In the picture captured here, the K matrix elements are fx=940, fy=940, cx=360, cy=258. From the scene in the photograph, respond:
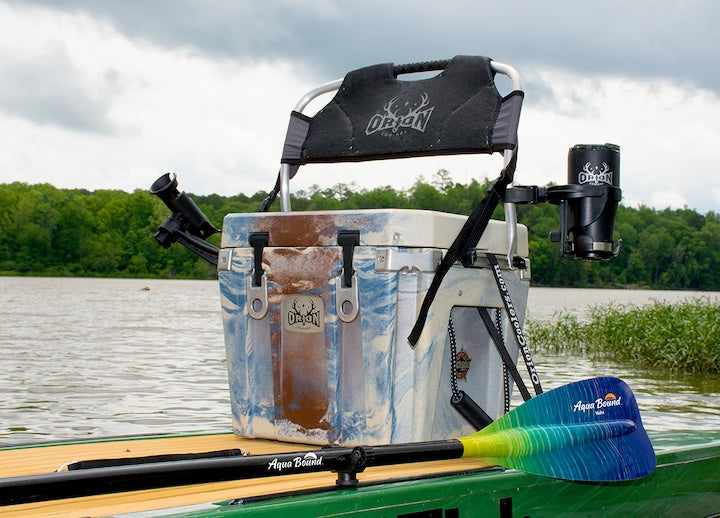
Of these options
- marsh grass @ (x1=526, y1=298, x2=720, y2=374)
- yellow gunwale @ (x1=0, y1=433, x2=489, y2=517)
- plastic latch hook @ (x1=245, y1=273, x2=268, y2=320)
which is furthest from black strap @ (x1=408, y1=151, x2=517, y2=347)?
marsh grass @ (x1=526, y1=298, x2=720, y2=374)

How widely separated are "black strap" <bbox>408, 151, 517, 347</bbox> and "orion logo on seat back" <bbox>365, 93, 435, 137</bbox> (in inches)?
24.1

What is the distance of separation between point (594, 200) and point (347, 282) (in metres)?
1.15

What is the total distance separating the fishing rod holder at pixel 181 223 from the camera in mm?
4606

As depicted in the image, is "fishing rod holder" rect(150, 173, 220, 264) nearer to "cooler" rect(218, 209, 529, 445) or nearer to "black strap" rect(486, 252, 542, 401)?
"cooler" rect(218, 209, 529, 445)

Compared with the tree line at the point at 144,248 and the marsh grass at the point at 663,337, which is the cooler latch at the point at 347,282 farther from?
the tree line at the point at 144,248

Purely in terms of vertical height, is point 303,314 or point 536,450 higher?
point 303,314

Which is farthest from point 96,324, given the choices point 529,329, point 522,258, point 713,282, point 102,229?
point 713,282

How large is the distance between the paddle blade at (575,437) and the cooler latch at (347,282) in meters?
0.70

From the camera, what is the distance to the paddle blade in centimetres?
365

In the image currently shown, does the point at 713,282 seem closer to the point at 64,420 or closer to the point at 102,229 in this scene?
the point at 102,229

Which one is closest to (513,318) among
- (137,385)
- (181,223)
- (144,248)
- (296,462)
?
(296,462)

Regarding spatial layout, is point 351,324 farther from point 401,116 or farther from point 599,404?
point 401,116

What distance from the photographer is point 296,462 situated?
9.41ft

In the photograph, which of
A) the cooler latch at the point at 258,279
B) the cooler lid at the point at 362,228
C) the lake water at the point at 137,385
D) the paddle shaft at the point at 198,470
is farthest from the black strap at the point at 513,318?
the lake water at the point at 137,385
